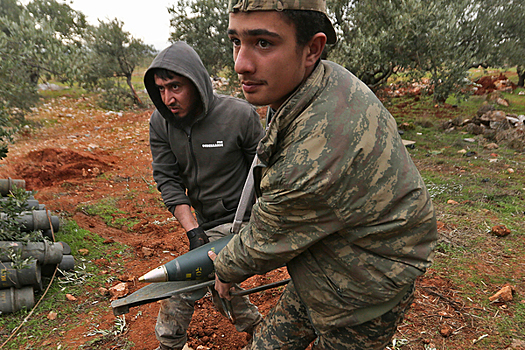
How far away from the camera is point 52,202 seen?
214 inches

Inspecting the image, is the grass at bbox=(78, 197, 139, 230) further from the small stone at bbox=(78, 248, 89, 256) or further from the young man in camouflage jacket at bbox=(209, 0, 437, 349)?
the young man in camouflage jacket at bbox=(209, 0, 437, 349)

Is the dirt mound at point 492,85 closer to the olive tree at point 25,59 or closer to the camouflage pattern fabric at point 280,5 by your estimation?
the olive tree at point 25,59

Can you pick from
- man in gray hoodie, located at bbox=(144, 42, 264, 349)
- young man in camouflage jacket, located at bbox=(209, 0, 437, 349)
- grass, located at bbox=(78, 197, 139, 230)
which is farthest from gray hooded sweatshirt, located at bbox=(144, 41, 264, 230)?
grass, located at bbox=(78, 197, 139, 230)

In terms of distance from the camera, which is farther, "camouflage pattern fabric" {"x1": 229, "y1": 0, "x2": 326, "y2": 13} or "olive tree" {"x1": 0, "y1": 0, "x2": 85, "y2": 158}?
"olive tree" {"x1": 0, "y1": 0, "x2": 85, "y2": 158}

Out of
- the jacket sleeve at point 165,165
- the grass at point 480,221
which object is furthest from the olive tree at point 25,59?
the grass at point 480,221

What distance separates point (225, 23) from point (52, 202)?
28.0 feet

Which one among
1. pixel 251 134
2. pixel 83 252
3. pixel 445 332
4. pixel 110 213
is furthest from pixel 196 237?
pixel 110 213

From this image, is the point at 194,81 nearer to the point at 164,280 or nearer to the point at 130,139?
the point at 164,280

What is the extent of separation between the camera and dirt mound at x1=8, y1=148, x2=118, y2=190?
6.73 metres

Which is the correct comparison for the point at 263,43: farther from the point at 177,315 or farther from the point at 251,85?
the point at 177,315

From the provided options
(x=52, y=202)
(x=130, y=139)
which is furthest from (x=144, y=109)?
(x=52, y=202)

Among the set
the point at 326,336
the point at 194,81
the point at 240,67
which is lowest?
the point at 326,336

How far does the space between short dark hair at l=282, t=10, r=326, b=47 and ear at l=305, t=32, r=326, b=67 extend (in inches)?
0.7

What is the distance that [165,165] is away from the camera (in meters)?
2.49
